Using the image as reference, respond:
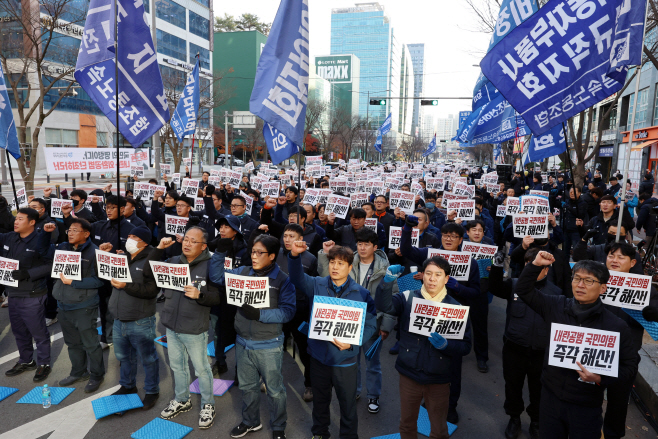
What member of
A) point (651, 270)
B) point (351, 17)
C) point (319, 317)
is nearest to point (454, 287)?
point (319, 317)

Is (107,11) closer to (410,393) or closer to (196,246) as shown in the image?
(196,246)

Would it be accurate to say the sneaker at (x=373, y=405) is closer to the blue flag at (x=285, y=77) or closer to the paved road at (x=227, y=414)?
the paved road at (x=227, y=414)

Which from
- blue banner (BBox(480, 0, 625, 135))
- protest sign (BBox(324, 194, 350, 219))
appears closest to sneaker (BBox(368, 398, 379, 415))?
blue banner (BBox(480, 0, 625, 135))

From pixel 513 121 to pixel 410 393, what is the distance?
9.86m

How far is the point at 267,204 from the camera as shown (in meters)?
6.37

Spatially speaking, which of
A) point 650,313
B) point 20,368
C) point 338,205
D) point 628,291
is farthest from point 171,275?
point 338,205

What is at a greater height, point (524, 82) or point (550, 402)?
point (524, 82)

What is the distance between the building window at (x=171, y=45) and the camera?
48219 millimetres

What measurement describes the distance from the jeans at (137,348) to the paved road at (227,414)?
31cm

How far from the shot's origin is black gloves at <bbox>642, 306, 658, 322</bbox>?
3856 millimetres

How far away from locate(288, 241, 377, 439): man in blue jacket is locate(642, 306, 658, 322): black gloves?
238 centimetres

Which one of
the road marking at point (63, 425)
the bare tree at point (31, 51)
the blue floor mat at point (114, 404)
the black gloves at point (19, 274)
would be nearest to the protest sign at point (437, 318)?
the blue floor mat at point (114, 404)

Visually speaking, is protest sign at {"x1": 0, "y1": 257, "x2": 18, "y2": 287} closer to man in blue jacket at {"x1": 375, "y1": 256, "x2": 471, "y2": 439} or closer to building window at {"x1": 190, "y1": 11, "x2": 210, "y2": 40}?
man in blue jacket at {"x1": 375, "y1": 256, "x2": 471, "y2": 439}

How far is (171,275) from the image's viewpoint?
13.9ft
